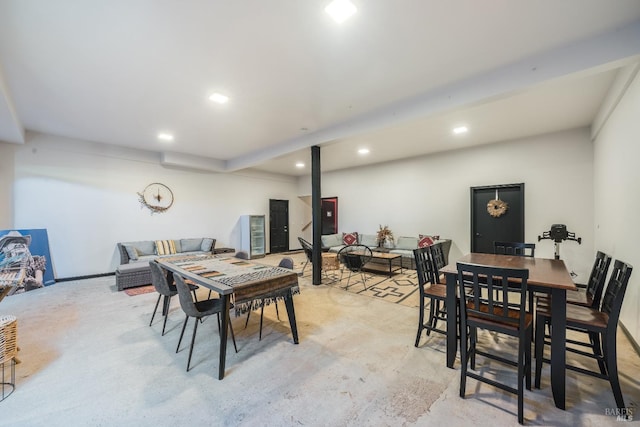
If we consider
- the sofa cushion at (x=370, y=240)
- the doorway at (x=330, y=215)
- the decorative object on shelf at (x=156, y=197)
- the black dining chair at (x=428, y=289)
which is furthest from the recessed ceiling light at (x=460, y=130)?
the decorative object on shelf at (x=156, y=197)

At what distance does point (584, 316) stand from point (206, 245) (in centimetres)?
690

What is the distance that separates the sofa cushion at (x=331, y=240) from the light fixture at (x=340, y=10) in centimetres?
599

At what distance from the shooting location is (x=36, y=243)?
15.9 feet

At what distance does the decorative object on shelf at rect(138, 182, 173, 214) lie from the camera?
624cm

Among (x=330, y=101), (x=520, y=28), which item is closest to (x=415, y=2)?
(x=520, y=28)

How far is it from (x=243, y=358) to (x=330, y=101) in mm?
3306

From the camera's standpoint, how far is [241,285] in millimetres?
2240

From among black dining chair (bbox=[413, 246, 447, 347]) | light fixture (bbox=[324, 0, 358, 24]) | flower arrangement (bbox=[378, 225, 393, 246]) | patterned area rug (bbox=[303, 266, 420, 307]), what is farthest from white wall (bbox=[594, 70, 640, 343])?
flower arrangement (bbox=[378, 225, 393, 246])

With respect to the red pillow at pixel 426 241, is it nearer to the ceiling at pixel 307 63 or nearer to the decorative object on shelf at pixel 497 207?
the decorative object on shelf at pixel 497 207

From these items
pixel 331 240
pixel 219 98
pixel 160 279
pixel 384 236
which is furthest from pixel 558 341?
pixel 331 240

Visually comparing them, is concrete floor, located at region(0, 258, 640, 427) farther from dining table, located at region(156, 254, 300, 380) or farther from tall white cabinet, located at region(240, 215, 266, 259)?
tall white cabinet, located at region(240, 215, 266, 259)

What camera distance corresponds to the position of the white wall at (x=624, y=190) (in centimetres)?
255

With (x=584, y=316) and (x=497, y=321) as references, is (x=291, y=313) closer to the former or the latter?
(x=497, y=321)

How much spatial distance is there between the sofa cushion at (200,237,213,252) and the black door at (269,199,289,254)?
2556 millimetres
